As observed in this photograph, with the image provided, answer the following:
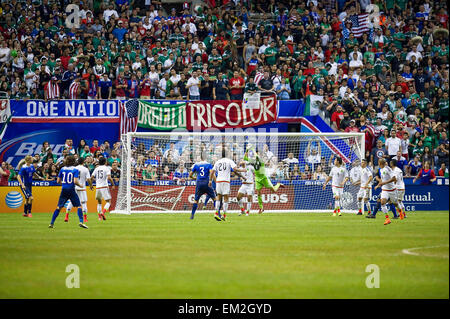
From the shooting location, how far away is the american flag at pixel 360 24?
33.0 metres

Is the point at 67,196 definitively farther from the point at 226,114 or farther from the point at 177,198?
the point at 226,114

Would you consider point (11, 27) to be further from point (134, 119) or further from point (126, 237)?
point (126, 237)

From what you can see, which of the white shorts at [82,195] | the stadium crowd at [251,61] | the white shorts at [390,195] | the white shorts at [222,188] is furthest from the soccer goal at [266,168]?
the white shorts at [82,195]

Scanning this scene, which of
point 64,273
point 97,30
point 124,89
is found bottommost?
point 64,273

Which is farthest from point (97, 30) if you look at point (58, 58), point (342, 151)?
point (342, 151)

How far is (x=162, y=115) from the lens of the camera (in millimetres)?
29234

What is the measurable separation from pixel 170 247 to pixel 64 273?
371 cm

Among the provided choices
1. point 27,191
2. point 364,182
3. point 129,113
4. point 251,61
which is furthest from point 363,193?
point 27,191

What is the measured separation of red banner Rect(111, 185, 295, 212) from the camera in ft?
90.5

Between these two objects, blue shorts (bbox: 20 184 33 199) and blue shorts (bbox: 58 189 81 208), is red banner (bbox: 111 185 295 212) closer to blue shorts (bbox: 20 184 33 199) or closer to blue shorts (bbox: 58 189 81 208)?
blue shorts (bbox: 20 184 33 199)

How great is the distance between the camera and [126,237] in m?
16.0

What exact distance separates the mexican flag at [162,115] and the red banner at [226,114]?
32cm

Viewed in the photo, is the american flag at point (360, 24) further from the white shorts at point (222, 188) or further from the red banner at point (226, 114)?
the white shorts at point (222, 188)

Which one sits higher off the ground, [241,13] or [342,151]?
[241,13]
